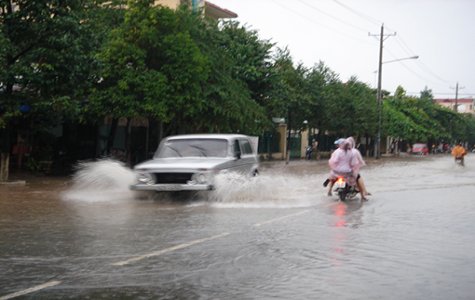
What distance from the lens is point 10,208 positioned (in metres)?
13.8

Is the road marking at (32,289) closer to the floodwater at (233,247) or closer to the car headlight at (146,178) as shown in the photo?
the floodwater at (233,247)

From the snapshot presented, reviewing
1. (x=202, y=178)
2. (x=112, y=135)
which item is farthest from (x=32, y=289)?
(x=112, y=135)

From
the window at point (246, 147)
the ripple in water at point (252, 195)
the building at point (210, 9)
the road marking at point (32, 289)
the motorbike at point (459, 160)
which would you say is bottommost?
the road marking at point (32, 289)

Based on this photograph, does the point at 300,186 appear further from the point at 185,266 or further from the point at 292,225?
the point at 185,266

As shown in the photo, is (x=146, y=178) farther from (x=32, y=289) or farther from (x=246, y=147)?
(x=32, y=289)

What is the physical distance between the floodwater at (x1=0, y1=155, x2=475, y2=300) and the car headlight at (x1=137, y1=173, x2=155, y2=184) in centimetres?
52

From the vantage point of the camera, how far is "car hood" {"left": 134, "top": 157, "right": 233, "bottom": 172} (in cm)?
1492

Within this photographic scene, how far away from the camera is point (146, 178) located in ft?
49.8

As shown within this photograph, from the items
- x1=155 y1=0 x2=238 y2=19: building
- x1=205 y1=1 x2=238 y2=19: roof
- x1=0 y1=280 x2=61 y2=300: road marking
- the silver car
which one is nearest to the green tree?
the silver car

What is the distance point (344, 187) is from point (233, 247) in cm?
763

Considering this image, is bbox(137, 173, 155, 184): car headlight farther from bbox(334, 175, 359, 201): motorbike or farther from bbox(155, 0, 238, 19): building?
bbox(155, 0, 238, 19): building

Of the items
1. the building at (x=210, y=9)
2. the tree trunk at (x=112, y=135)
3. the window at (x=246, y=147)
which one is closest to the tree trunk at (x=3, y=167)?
the tree trunk at (x=112, y=135)

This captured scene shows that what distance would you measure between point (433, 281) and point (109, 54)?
18.6 meters

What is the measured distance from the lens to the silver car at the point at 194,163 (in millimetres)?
14836
